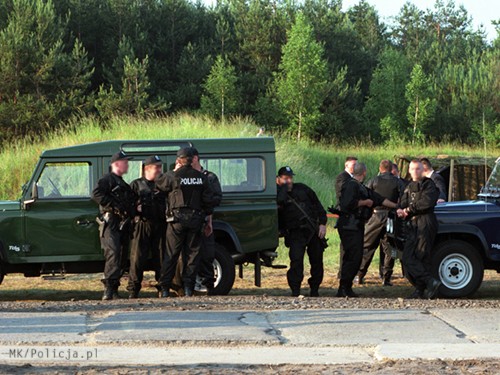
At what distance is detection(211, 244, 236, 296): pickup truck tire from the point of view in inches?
475

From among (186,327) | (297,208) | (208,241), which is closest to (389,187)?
(297,208)

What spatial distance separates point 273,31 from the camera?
5447 cm

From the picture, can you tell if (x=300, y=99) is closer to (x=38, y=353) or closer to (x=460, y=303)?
(x=460, y=303)

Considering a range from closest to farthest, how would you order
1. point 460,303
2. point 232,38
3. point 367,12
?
point 460,303 → point 232,38 → point 367,12

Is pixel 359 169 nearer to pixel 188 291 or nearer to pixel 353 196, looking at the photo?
pixel 353 196

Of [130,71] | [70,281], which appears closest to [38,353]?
[70,281]

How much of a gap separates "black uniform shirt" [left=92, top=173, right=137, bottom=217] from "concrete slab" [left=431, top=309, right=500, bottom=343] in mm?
4078

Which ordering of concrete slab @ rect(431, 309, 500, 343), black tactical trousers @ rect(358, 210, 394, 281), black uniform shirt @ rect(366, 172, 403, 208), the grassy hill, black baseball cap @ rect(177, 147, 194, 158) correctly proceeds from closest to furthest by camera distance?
concrete slab @ rect(431, 309, 500, 343) < black baseball cap @ rect(177, 147, 194, 158) < black tactical trousers @ rect(358, 210, 394, 281) < black uniform shirt @ rect(366, 172, 403, 208) < the grassy hill

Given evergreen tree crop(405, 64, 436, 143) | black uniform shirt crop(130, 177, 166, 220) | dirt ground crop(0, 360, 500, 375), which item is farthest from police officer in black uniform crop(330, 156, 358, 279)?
evergreen tree crop(405, 64, 436, 143)

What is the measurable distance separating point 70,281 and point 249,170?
14.7ft

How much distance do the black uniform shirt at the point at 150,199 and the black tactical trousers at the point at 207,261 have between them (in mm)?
→ 658

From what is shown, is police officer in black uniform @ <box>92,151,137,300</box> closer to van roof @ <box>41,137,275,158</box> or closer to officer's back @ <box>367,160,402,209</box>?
van roof @ <box>41,137,275,158</box>

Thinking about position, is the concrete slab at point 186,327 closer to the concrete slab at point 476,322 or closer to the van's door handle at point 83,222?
the concrete slab at point 476,322

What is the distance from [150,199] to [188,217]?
649 millimetres
